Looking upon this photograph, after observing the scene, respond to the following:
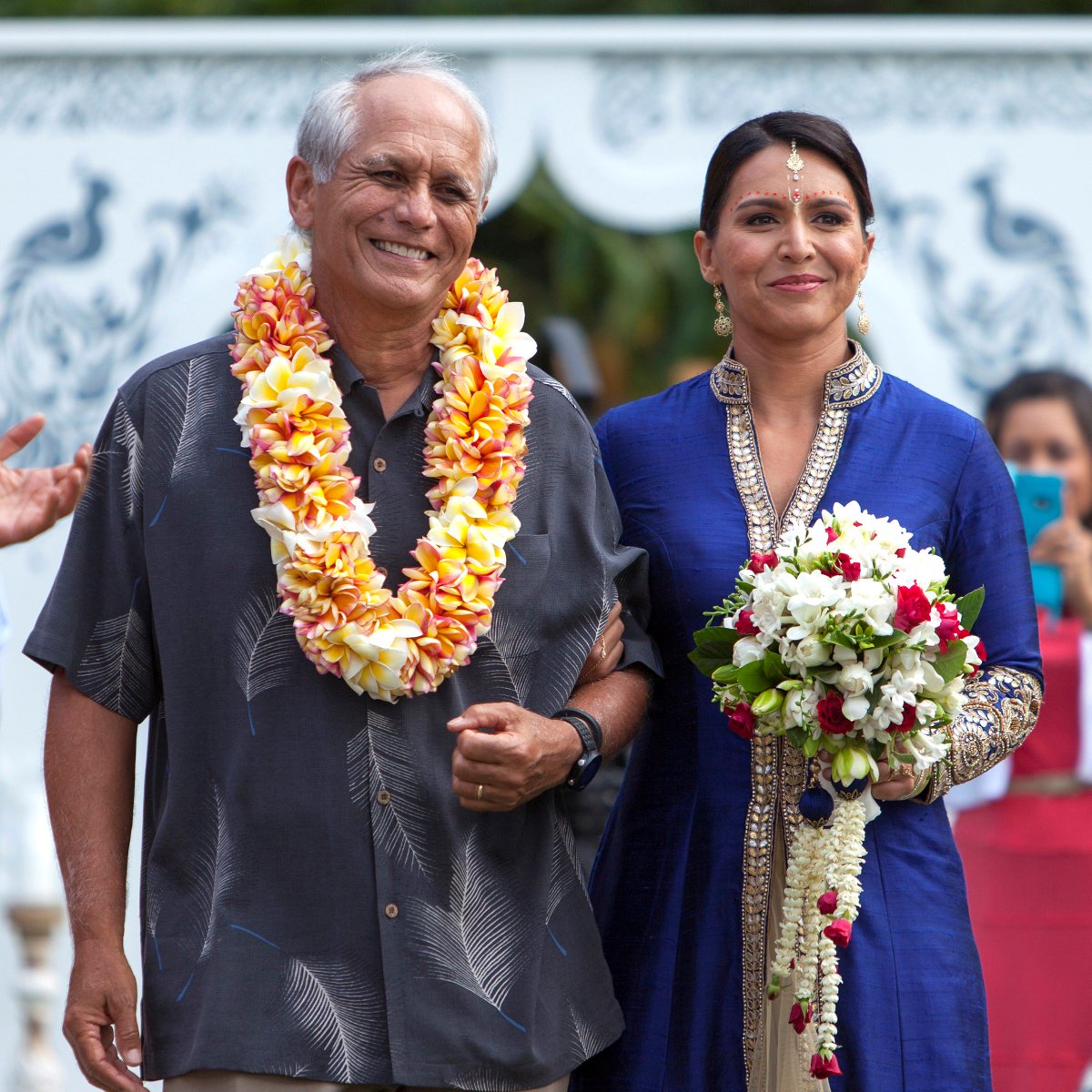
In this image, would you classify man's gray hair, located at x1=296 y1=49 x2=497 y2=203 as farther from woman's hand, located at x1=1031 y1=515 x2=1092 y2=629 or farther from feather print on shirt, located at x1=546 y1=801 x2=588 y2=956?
woman's hand, located at x1=1031 y1=515 x2=1092 y2=629

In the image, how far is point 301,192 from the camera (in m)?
3.58

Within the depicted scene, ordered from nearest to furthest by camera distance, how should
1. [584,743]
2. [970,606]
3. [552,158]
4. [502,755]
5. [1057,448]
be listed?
[502,755], [584,743], [970,606], [1057,448], [552,158]

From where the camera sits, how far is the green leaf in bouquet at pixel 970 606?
3.48 m

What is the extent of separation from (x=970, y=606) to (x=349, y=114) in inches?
55.2

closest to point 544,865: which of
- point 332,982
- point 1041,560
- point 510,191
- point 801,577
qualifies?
point 332,982

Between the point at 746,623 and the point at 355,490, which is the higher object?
the point at 355,490

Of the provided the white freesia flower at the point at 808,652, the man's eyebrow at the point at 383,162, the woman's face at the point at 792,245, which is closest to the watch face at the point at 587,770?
the white freesia flower at the point at 808,652

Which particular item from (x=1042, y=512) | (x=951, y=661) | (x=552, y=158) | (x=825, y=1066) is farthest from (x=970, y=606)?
(x=552, y=158)

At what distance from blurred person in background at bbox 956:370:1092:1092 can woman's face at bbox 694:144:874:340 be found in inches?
81.8

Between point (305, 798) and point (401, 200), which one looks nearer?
point (305, 798)

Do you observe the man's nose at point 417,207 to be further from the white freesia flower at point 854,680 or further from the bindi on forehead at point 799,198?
the white freesia flower at point 854,680

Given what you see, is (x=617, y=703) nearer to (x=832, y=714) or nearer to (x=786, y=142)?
(x=832, y=714)

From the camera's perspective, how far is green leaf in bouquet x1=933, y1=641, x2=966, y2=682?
336 centimetres

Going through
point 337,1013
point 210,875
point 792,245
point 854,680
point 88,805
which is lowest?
point 337,1013
